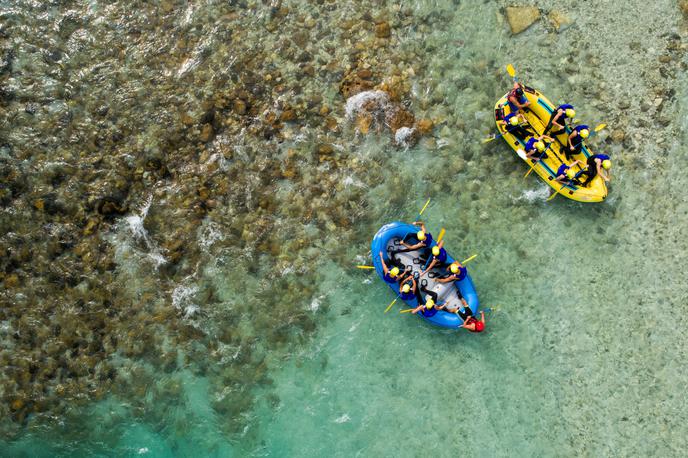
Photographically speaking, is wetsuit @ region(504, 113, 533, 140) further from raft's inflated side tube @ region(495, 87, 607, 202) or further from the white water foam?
the white water foam

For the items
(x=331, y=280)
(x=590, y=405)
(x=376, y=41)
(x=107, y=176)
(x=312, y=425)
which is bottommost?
(x=590, y=405)

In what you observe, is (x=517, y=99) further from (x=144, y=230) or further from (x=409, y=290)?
(x=144, y=230)

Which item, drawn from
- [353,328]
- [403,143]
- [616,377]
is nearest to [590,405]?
[616,377]

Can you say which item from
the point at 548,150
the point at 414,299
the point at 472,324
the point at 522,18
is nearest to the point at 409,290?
the point at 414,299

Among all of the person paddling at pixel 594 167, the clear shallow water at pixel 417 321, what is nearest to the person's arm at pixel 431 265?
the clear shallow water at pixel 417 321

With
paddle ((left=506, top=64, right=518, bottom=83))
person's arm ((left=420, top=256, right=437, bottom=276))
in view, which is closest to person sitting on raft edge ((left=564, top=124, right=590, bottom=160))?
paddle ((left=506, top=64, right=518, bottom=83))

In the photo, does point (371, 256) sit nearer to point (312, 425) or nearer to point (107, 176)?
point (312, 425)
